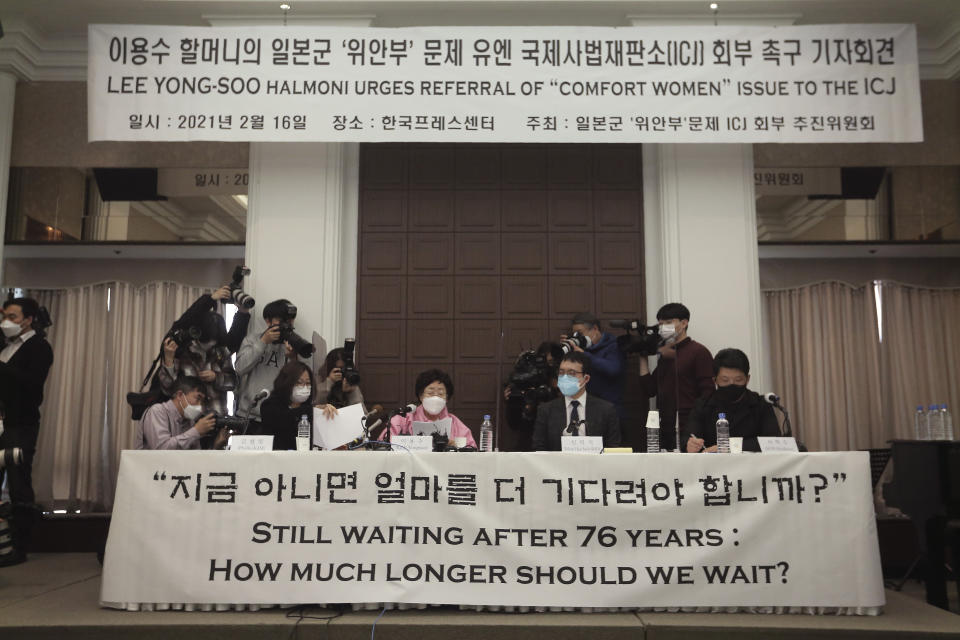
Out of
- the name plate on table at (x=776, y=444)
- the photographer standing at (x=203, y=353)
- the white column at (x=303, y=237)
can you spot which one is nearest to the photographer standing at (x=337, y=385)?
the white column at (x=303, y=237)

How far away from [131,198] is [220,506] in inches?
146

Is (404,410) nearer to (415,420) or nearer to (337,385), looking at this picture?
(415,420)

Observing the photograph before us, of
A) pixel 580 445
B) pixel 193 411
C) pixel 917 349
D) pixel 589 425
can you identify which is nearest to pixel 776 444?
pixel 580 445

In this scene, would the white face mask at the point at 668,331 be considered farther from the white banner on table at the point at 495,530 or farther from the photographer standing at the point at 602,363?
the white banner on table at the point at 495,530

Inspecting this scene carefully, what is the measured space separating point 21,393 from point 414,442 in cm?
283

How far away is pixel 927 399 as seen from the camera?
6.36 meters

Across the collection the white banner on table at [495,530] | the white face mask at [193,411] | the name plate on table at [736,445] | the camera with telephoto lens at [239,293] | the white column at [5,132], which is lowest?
the white banner on table at [495,530]

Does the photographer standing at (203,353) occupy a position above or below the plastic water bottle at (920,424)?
above

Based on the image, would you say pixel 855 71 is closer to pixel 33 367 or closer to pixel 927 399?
pixel 927 399

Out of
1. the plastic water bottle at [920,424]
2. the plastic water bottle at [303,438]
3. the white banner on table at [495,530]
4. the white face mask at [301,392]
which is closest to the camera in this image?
the white banner on table at [495,530]

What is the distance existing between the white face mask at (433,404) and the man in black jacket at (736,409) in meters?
1.26

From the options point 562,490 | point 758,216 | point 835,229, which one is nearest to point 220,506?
point 562,490

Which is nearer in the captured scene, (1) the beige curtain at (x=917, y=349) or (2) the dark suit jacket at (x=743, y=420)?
(2) the dark suit jacket at (x=743, y=420)

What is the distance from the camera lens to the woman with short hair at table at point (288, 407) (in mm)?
4504
